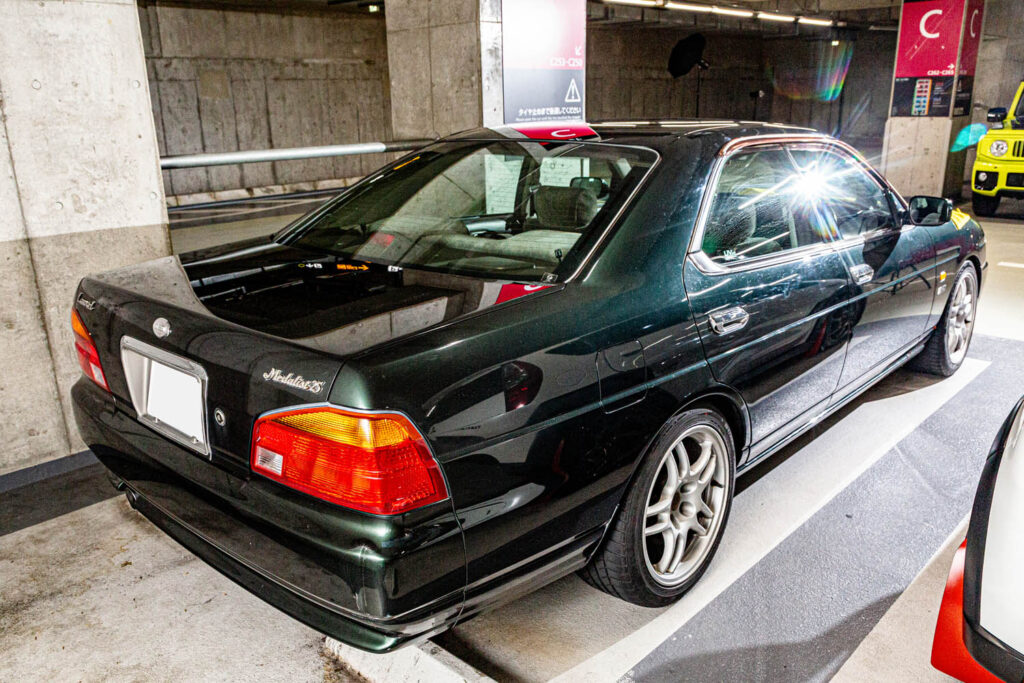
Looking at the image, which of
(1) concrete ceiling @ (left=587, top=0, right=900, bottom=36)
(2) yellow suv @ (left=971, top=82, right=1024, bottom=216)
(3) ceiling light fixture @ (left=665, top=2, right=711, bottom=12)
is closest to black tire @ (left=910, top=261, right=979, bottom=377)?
(2) yellow suv @ (left=971, top=82, right=1024, bottom=216)

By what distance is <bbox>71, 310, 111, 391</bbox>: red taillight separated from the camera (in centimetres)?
243

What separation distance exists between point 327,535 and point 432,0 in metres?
5.57

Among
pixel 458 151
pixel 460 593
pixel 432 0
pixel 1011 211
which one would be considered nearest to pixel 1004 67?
pixel 1011 211

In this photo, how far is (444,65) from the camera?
6.38 m

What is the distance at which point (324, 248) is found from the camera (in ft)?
9.00

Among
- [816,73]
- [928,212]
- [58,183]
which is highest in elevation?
[816,73]

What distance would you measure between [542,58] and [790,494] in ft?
14.2

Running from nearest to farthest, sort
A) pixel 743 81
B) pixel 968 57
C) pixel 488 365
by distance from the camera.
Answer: pixel 488 365
pixel 968 57
pixel 743 81

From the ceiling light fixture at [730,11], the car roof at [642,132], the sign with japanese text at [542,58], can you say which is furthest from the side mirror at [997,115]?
the car roof at [642,132]

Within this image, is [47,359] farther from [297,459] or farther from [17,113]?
[297,459]

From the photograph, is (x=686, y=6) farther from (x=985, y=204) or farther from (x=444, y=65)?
(x=444, y=65)

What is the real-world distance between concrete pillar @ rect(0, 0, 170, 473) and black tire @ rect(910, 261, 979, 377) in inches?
165

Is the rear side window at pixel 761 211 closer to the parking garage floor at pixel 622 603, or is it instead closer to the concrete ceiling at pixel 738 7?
the parking garage floor at pixel 622 603

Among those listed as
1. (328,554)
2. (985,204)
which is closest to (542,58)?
(328,554)
